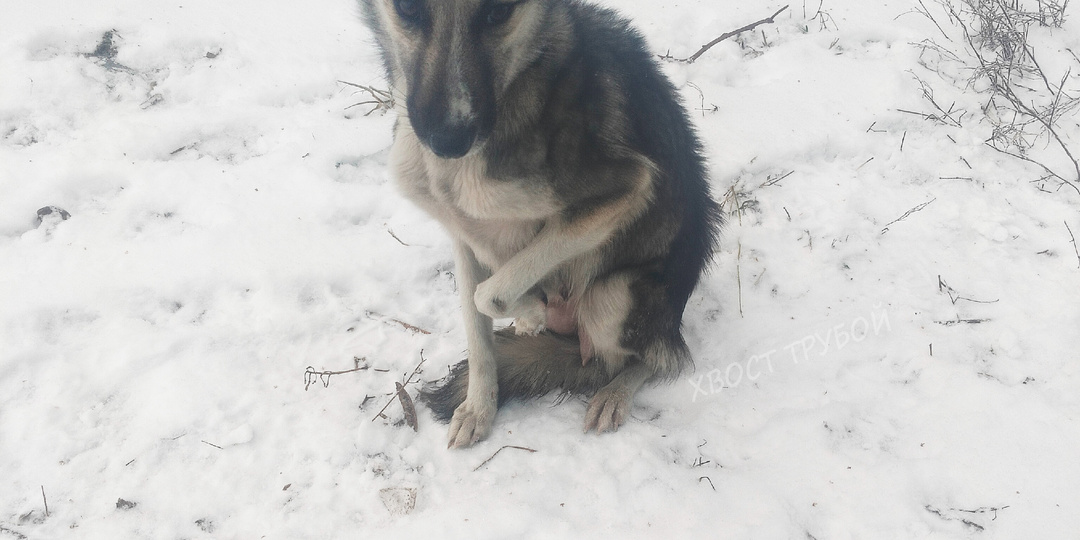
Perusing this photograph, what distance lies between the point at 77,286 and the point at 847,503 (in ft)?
12.4

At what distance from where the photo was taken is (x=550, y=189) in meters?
2.34

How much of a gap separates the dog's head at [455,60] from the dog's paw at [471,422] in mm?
1312

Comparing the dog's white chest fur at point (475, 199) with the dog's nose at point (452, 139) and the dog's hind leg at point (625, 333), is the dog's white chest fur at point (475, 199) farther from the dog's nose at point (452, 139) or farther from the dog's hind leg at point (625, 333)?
the dog's hind leg at point (625, 333)

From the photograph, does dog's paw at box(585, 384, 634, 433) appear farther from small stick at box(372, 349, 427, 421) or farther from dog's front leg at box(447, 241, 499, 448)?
small stick at box(372, 349, 427, 421)

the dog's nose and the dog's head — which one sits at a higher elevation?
the dog's head

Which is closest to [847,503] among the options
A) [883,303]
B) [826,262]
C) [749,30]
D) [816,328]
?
[816,328]

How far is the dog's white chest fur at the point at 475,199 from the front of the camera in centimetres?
235

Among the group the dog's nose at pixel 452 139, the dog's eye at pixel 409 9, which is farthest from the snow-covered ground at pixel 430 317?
the dog's eye at pixel 409 9

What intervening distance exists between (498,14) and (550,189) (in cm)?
63

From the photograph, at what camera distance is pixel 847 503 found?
8.30 feet

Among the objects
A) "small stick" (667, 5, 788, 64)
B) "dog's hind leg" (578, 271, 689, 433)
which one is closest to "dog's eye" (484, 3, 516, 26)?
"dog's hind leg" (578, 271, 689, 433)

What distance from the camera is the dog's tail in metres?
2.98

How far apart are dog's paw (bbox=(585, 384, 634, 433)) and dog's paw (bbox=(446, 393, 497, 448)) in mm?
446

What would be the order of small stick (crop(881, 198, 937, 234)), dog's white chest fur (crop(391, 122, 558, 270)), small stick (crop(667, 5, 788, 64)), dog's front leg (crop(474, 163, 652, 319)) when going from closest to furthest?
dog's white chest fur (crop(391, 122, 558, 270)) < dog's front leg (crop(474, 163, 652, 319)) < small stick (crop(881, 198, 937, 234)) < small stick (crop(667, 5, 788, 64))
